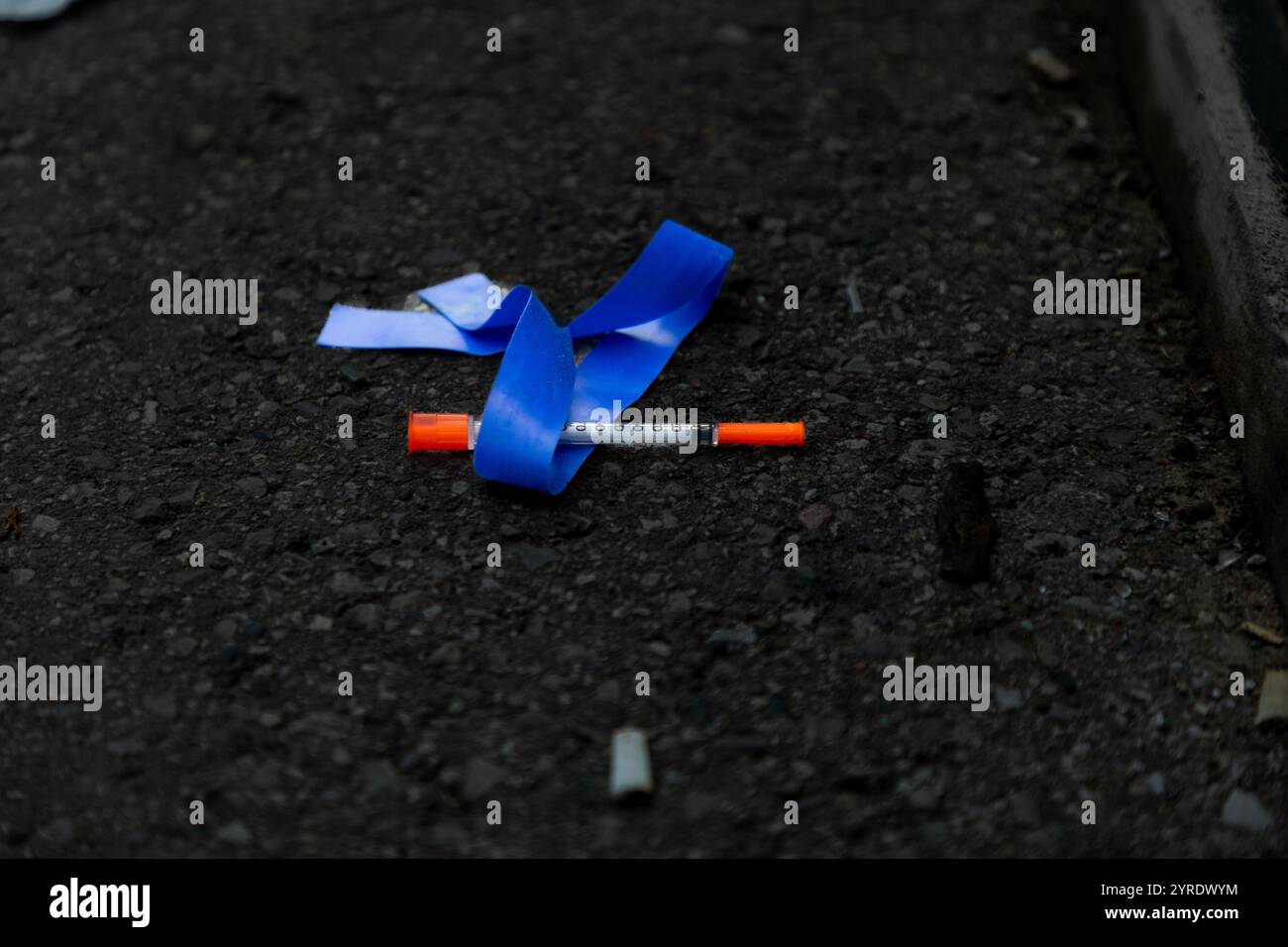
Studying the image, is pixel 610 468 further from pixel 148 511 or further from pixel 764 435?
pixel 148 511

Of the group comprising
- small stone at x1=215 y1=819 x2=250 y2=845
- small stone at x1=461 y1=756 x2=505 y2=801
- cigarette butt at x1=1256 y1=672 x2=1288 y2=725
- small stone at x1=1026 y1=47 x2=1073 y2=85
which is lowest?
small stone at x1=215 y1=819 x2=250 y2=845

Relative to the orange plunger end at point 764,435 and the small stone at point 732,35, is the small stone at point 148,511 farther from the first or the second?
the small stone at point 732,35

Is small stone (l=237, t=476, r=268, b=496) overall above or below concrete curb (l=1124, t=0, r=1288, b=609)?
below

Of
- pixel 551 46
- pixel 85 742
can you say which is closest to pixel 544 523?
pixel 85 742

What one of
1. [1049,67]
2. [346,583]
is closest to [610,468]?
[346,583]

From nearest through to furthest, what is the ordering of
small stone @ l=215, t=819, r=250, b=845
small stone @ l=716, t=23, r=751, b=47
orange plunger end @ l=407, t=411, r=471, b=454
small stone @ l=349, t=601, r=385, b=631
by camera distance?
small stone @ l=215, t=819, r=250, b=845, small stone @ l=349, t=601, r=385, b=631, orange plunger end @ l=407, t=411, r=471, b=454, small stone @ l=716, t=23, r=751, b=47

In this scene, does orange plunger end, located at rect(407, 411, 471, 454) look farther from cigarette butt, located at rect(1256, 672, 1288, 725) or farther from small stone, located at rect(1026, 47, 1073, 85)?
small stone, located at rect(1026, 47, 1073, 85)

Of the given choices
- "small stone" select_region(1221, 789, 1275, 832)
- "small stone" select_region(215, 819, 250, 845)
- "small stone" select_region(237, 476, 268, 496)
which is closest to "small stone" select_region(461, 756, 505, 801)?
"small stone" select_region(215, 819, 250, 845)
